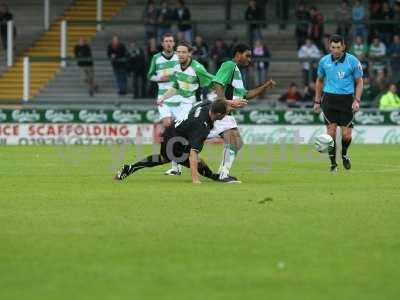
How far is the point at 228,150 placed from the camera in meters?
17.3

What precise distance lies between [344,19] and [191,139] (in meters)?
21.4

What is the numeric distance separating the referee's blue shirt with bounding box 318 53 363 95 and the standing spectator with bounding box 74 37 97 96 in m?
17.4

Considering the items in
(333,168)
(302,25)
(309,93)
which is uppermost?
(302,25)

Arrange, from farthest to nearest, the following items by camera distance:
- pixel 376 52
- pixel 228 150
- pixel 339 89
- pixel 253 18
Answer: pixel 253 18 → pixel 376 52 → pixel 339 89 → pixel 228 150

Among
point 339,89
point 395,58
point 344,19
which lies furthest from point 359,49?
point 339,89

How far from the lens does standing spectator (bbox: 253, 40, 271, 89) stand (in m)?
34.8

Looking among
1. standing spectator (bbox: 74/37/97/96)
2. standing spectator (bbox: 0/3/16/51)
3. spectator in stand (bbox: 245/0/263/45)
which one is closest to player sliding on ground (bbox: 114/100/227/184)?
standing spectator (bbox: 74/37/97/96)

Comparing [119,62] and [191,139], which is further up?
[119,62]

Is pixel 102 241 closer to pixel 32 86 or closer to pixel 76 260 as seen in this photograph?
pixel 76 260

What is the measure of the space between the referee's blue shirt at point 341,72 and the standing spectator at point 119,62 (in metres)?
16.4

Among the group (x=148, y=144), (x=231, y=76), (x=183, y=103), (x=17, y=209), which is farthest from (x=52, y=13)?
(x=17, y=209)

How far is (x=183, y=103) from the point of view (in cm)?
1998

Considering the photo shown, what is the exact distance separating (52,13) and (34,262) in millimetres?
32418

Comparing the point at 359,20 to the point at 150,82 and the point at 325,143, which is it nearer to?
the point at 150,82
